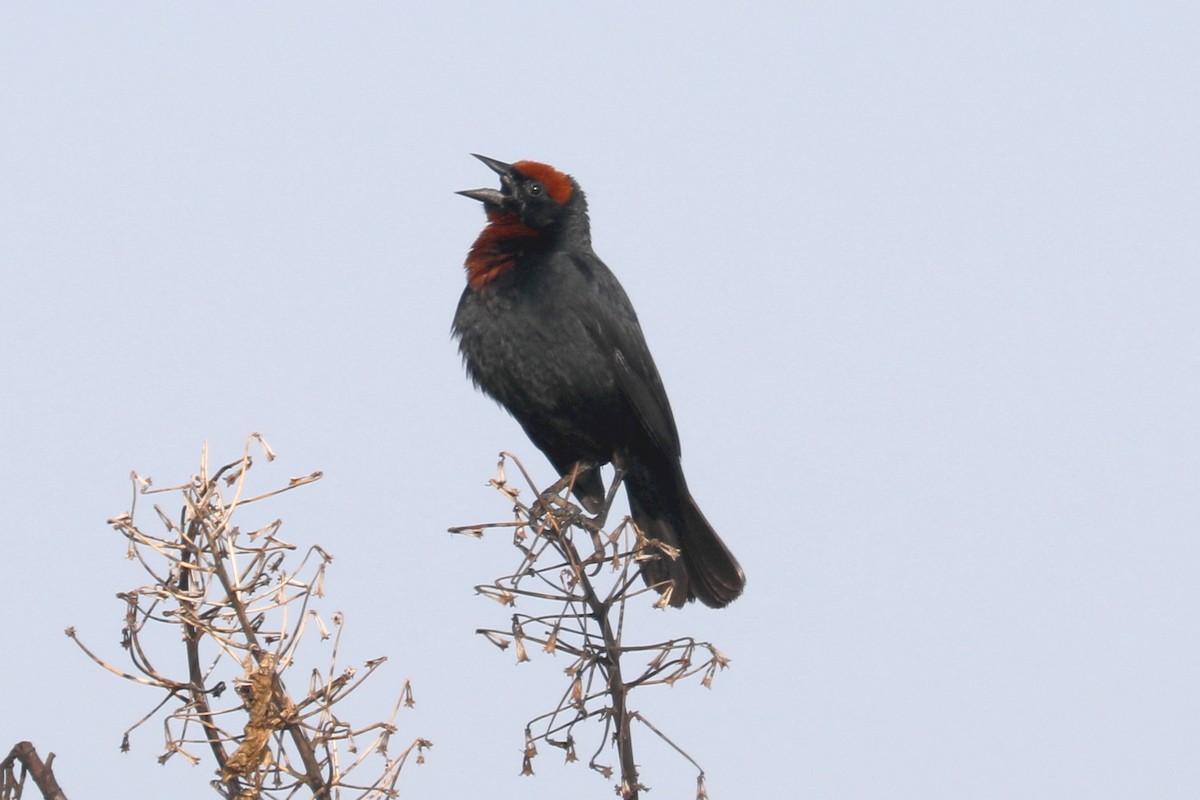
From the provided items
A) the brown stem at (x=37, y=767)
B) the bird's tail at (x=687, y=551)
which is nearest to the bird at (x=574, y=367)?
the bird's tail at (x=687, y=551)

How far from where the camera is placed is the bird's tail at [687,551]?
16.8 feet

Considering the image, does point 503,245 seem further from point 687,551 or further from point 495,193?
point 687,551

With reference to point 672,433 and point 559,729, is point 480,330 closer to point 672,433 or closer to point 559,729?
point 672,433

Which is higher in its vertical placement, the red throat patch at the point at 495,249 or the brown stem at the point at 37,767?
the red throat patch at the point at 495,249

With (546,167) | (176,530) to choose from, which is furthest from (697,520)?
(176,530)

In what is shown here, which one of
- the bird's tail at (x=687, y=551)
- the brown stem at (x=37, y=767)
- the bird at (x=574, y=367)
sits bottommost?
the brown stem at (x=37, y=767)

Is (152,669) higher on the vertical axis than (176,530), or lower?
lower

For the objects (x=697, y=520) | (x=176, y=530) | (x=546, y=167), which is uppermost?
(x=546, y=167)

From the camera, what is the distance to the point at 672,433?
17.2 feet

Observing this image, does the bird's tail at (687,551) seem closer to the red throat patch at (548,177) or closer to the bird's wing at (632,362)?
the bird's wing at (632,362)

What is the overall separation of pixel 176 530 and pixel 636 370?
10.7 feet

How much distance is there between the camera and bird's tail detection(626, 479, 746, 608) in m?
5.12

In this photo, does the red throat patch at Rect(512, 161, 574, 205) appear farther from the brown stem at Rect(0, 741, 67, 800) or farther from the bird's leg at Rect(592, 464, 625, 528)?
the brown stem at Rect(0, 741, 67, 800)

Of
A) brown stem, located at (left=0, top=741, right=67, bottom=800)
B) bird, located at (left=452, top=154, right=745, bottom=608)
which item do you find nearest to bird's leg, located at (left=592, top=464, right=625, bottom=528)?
bird, located at (left=452, top=154, right=745, bottom=608)
